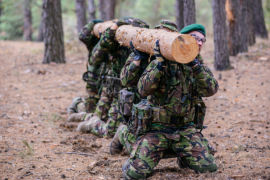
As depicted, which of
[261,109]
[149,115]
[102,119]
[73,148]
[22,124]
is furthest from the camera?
[261,109]

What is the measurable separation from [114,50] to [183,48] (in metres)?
2.39

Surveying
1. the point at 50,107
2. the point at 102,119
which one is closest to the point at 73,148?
the point at 102,119

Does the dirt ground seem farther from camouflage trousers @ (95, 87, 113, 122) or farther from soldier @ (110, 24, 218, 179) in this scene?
camouflage trousers @ (95, 87, 113, 122)

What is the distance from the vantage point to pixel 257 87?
22.7ft

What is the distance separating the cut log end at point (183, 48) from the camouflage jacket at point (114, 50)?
212 centimetres

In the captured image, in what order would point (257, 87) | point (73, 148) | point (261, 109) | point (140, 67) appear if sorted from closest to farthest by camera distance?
point (140, 67) < point (73, 148) < point (261, 109) < point (257, 87)

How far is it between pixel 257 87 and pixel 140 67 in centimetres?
459

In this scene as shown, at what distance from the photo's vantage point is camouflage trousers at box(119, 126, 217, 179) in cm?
317

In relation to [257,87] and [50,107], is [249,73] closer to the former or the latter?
[257,87]

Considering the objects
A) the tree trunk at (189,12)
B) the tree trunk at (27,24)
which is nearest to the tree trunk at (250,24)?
the tree trunk at (189,12)

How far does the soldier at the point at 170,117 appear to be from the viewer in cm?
318

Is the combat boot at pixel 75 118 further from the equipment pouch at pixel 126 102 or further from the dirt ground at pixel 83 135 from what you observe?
the equipment pouch at pixel 126 102

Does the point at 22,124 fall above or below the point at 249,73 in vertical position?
below

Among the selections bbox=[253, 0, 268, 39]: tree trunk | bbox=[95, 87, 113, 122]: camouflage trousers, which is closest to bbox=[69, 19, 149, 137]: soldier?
bbox=[95, 87, 113, 122]: camouflage trousers
